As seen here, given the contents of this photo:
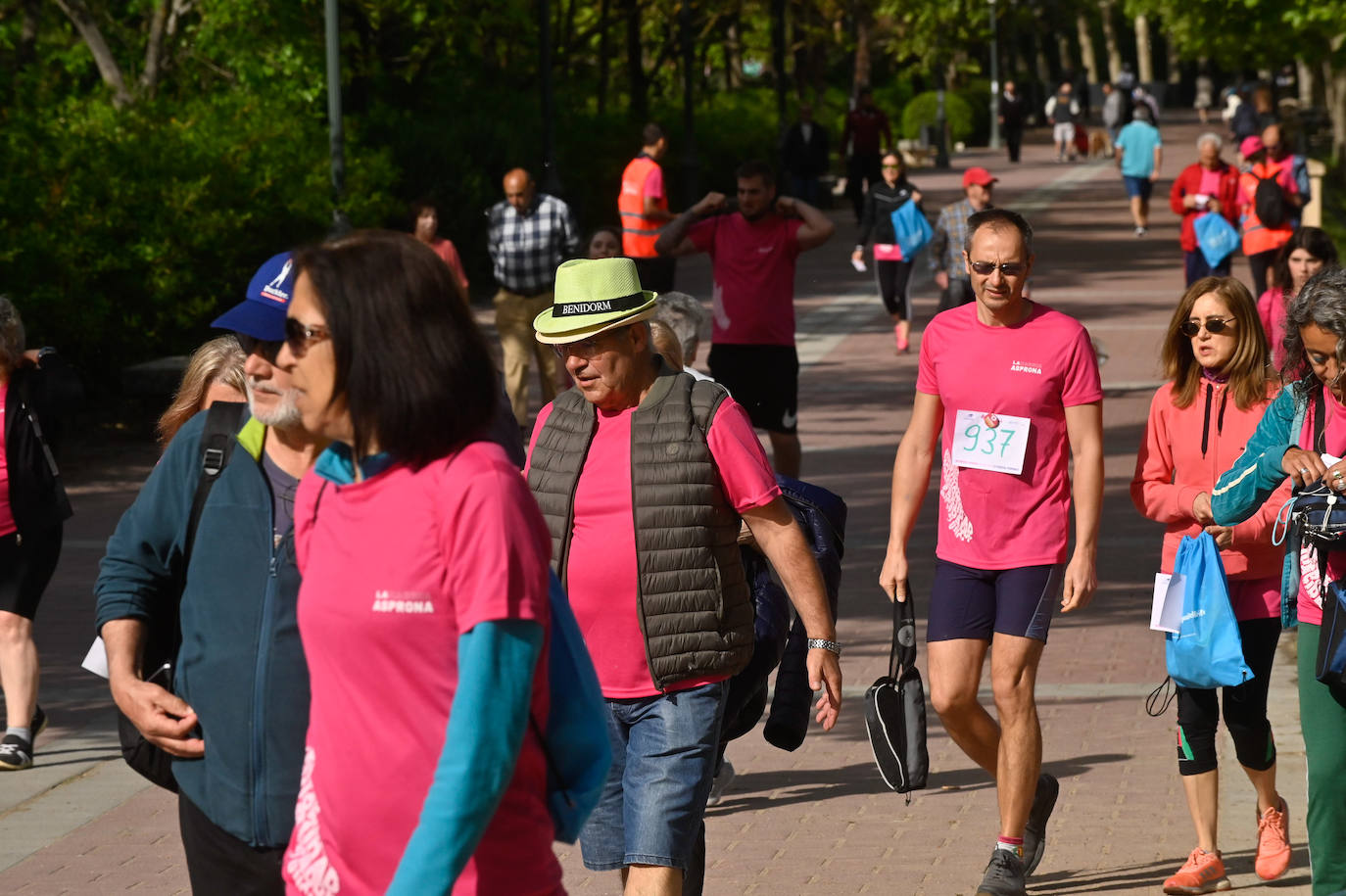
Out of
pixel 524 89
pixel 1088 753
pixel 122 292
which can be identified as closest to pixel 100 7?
pixel 524 89

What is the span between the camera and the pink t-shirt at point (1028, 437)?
17.5 feet

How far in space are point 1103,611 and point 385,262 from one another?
7.33 metres

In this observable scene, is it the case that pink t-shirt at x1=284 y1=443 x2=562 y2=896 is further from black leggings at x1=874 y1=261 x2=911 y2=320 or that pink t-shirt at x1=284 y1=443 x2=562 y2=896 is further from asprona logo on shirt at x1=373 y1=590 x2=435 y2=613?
black leggings at x1=874 y1=261 x2=911 y2=320

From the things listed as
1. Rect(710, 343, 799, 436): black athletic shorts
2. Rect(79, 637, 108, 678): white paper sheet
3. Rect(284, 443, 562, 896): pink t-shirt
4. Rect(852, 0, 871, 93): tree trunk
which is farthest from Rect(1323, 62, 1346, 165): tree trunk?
Rect(284, 443, 562, 896): pink t-shirt

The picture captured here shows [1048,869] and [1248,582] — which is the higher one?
[1248,582]

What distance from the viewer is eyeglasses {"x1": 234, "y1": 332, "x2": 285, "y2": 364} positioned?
10.3 feet

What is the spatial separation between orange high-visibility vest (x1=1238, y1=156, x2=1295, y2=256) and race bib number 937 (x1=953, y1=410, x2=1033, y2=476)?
42.5 ft

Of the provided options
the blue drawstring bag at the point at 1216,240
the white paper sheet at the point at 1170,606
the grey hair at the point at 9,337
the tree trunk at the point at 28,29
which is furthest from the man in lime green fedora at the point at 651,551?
the tree trunk at the point at 28,29

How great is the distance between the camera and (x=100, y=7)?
1001 inches

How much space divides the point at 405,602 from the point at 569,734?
34cm

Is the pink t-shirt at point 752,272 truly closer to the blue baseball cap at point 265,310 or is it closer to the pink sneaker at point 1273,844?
the pink sneaker at point 1273,844

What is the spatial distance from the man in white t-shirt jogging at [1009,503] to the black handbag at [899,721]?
0.07 meters

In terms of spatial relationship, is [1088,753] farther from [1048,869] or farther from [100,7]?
[100,7]

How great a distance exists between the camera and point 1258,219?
58.2ft
